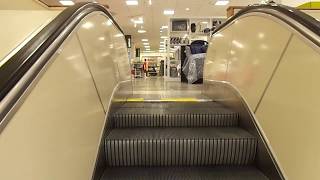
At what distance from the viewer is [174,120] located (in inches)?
105

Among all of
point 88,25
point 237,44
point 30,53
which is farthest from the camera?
point 237,44

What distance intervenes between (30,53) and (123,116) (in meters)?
1.53

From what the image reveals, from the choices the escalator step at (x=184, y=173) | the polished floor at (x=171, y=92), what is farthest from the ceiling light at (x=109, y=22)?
the polished floor at (x=171, y=92)

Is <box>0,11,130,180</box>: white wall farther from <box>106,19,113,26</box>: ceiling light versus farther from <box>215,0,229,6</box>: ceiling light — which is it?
<box>215,0,229,6</box>: ceiling light

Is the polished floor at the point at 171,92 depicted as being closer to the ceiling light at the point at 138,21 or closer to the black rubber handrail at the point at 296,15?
the black rubber handrail at the point at 296,15

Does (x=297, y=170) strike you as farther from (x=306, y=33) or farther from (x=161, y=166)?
(x=161, y=166)

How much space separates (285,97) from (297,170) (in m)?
0.45

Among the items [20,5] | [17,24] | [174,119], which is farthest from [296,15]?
[20,5]

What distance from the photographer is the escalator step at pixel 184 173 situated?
192 cm

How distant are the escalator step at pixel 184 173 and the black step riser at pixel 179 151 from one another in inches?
3.3

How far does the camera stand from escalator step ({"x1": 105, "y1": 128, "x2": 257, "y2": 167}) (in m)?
2.17

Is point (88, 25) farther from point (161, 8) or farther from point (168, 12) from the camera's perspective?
point (168, 12)

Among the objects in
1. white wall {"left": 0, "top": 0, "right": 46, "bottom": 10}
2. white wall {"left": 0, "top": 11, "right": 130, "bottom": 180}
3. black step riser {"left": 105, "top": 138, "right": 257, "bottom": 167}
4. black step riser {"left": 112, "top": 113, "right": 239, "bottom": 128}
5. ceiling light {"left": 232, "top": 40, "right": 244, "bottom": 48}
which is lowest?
black step riser {"left": 105, "top": 138, "right": 257, "bottom": 167}

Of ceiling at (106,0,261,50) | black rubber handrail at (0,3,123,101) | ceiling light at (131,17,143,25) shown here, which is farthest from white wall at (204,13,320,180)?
ceiling light at (131,17,143,25)
